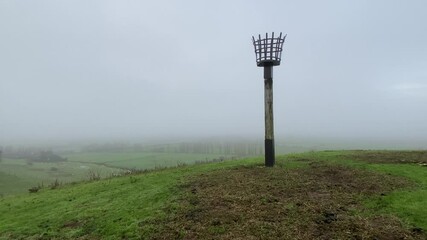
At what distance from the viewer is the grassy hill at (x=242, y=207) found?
287 inches

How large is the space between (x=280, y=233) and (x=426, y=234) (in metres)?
2.96

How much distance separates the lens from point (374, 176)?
11.6 m

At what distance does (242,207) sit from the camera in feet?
28.2

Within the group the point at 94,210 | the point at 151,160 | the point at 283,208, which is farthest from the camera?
the point at 151,160

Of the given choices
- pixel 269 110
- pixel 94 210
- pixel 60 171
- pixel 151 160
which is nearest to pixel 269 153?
pixel 269 110

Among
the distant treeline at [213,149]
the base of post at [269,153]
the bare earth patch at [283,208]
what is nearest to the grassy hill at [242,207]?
the bare earth patch at [283,208]

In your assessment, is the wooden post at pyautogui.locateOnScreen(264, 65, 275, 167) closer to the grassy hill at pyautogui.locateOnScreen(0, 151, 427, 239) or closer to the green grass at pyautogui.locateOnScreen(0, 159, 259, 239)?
the grassy hill at pyautogui.locateOnScreen(0, 151, 427, 239)

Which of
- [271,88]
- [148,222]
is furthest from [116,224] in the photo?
[271,88]

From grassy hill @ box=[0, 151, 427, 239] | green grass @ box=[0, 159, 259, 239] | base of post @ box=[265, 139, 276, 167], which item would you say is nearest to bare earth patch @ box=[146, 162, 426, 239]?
grassy hill @ box=[0, 151, 427, 239]

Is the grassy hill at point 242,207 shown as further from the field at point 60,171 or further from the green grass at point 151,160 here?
the green grass at point 151,160

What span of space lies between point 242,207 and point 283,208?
1040 mm

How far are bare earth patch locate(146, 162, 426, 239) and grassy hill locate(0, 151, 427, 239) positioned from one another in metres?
0.02

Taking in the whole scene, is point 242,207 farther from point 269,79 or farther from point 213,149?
point 213,149

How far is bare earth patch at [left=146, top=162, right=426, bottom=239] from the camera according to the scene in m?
7.06
